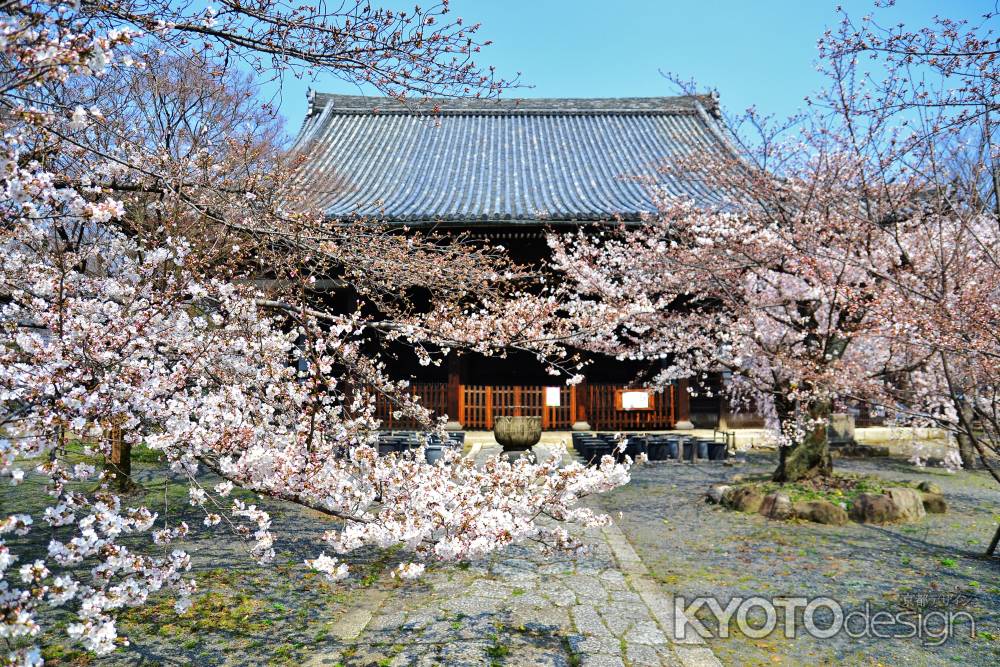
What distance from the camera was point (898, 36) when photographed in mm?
→ 4121

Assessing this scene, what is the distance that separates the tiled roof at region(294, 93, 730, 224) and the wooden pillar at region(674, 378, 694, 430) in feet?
13.6

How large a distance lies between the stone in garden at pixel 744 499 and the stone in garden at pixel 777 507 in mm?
130

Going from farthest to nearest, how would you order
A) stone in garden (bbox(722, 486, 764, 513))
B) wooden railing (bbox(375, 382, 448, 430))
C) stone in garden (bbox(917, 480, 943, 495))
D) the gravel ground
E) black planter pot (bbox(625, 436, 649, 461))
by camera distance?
wooden railing (bbox(375, 382, 448, 430)) < black planter pot (bbox(625, 436, 649, 461)) < stone in garden (bbox(917, 480, 943, 495)) < stone in garden (bbox(722, 486, 764, 513)) < the gravel ground

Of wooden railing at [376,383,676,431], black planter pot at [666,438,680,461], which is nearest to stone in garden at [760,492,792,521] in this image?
black planter pot at [666,438,680,461]

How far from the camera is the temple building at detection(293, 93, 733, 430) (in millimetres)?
14148

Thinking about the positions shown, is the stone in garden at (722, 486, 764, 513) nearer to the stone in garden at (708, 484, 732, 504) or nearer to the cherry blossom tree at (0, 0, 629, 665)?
the stone in garden at (708, 484, 732, 504)

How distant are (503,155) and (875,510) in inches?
556

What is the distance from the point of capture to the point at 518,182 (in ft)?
55.7

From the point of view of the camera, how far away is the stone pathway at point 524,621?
4.05 meters

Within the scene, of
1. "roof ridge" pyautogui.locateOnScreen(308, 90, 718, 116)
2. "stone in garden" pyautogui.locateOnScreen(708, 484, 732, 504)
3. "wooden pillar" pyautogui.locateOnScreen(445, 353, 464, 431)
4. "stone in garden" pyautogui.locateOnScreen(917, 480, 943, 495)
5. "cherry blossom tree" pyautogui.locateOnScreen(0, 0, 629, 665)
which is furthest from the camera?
"roof ridge" pyautogui.locateOnScreen(308, 90, 718, 116)

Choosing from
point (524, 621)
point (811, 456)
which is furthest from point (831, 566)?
point (524, 621)

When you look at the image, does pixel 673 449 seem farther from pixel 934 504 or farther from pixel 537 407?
pixel 934 504

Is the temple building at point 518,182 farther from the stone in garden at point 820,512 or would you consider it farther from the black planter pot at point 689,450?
the stone in garden at point 820,512

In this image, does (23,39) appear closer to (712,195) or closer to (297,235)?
(297,235)
